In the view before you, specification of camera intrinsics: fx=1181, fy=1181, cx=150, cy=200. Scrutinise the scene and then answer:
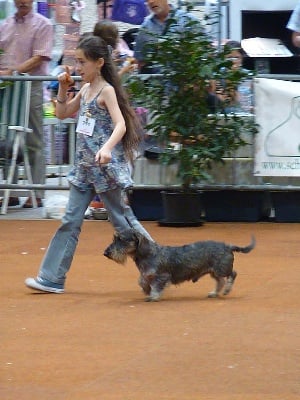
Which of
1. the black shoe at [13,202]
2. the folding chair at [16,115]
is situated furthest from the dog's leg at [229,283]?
the black shoe at [13,202]

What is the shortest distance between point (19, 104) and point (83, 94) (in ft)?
15.0

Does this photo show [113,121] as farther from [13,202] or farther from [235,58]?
[13,202]

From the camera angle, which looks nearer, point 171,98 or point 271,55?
point 171,98

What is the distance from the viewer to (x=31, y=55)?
44.8 ft

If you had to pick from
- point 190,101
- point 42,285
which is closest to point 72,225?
point 42,285

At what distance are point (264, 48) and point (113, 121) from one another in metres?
8.38

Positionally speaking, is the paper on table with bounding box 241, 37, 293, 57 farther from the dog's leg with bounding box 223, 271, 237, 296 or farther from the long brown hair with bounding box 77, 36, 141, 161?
the dog's leg with bounding box 223, 271, 237, 296

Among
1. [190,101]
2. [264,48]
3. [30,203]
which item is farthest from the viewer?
[264,48]

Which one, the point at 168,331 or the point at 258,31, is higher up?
the point at 258,31

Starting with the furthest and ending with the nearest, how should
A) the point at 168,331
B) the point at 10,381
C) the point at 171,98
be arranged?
1. the point at 171,98
2. the point at 168,331
3. the point at 10,381

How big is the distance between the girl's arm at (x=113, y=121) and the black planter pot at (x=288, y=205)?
172 inches

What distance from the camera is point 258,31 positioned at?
56.1 ft

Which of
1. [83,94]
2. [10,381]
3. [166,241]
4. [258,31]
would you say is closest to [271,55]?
[258,31]

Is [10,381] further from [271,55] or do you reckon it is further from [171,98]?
[271,55]
